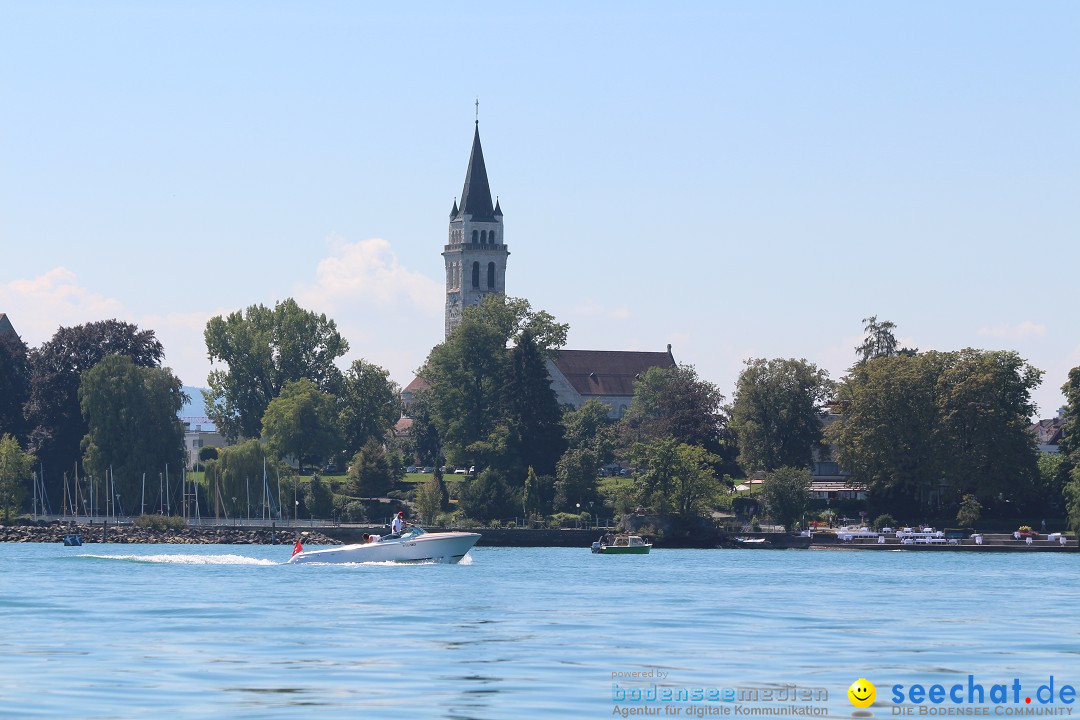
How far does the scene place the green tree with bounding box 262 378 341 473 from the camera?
14062 centimetres

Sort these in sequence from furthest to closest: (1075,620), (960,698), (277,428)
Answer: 1. (277,428)
2. (1075,620)
3. (960,698)

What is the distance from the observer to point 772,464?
131000 millimetres

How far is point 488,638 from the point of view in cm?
4156

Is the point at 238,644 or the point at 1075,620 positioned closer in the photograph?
the point at 238,644

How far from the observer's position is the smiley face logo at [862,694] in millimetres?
30000

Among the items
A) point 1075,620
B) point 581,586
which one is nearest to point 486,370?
point 581,586

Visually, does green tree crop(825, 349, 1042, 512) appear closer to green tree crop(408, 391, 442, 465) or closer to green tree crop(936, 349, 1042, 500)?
green tree crop(936, 349, 1042, 500)

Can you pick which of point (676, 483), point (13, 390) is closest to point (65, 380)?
point (13, 390)

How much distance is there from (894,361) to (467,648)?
88.6m

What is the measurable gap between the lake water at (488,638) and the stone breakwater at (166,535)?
137 ft

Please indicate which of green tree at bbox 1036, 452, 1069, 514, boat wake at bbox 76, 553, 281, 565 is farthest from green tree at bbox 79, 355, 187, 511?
green tree at bbox 1036, 452, 1069, 514

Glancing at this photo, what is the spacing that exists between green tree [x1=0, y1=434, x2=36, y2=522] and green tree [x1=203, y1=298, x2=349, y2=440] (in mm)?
26412

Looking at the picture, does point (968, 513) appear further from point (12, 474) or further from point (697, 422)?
point (12, 474)

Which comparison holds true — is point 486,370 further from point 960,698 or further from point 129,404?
point 960,698
